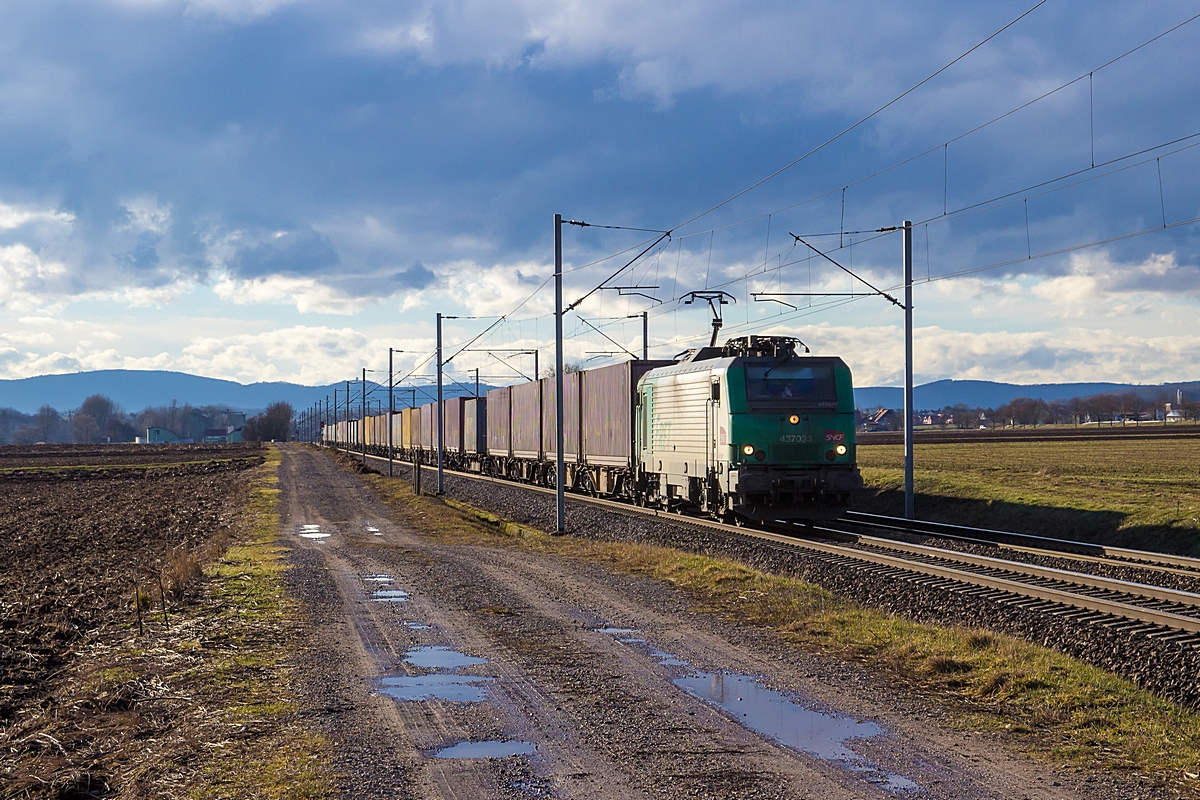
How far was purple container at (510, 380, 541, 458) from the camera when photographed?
1636 inches

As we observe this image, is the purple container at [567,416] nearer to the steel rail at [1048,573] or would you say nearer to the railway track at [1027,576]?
the railway track at [1027,576]

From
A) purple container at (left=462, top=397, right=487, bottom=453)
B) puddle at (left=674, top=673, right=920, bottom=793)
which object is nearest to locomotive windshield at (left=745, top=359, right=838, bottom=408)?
puddle at (left=674, top=673, right=920, bottom=793)

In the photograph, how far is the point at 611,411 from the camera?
32469mm

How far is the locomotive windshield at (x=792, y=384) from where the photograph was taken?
73.7 feet

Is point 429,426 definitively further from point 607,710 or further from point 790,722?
point 790,722

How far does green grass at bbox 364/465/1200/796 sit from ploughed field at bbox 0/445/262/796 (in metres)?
6.29

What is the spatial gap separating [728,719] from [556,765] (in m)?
1.65

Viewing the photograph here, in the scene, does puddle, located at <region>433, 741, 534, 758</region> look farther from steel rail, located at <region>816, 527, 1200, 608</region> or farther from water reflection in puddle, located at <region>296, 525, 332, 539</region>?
water reflection in puddle, located at <region>296, 525, 332, 539</region>

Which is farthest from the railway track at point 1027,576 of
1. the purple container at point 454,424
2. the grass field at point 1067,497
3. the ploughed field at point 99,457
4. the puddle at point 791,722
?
the ploughed field at point 99,457

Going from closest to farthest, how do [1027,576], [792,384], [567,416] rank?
[1027,576], [792,384], [567,416]

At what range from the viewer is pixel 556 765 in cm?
686

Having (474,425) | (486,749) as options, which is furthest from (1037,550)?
(474,425)

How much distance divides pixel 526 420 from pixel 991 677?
116 ft

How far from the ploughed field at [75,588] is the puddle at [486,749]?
85.4 inches
